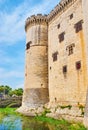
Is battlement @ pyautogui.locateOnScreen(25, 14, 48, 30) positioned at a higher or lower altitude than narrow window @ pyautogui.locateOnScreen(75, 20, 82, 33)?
higher

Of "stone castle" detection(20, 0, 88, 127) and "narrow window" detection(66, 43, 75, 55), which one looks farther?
"narrow window" detection(66, 43, 75, 55)

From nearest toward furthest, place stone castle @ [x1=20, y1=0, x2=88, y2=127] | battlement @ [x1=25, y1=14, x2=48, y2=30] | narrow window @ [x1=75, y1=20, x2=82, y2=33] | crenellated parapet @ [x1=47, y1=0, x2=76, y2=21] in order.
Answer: stone castle @ [x1=20, y1=0, x2=88, y2=127] < narrow window @ [x1=75, y1=20, x2=82, y2=33] < crenellated parapet @ [x1=47, y1=0, x2=76, y2=21] < battlement @ [x1=25, y1=14, x2=48, y2=30]

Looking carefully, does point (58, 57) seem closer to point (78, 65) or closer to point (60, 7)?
point (78, 65)

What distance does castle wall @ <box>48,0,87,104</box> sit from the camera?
58.7 feet

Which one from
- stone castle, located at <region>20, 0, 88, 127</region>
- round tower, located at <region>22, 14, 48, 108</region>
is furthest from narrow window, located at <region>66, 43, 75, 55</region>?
round tower, located at <region>22, 14, 48, 108</region>

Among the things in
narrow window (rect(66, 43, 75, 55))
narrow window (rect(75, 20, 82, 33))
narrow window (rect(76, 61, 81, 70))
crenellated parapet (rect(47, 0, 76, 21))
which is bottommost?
narrow window (rect(76, 61, 81, 70))

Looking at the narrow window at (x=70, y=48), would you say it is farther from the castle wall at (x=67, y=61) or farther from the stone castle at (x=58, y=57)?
the castle wall at (x=67, y=61)

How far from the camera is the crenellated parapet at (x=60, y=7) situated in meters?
21.4

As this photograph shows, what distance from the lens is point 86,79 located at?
17047 millimetres

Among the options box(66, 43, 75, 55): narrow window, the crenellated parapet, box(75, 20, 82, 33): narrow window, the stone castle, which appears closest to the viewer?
the stone castle

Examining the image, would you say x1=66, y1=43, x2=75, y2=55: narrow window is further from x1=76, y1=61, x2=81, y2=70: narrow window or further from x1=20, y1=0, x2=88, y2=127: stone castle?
x1=76, y1=61, x2=81, y2=70: narrow window

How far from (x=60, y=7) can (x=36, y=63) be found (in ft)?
24.0

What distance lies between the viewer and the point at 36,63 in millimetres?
24828

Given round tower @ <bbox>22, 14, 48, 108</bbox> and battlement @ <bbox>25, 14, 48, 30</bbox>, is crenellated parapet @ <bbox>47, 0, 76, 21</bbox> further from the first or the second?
round tower @ <bbox>22, 14, 48, 108</bbox>
